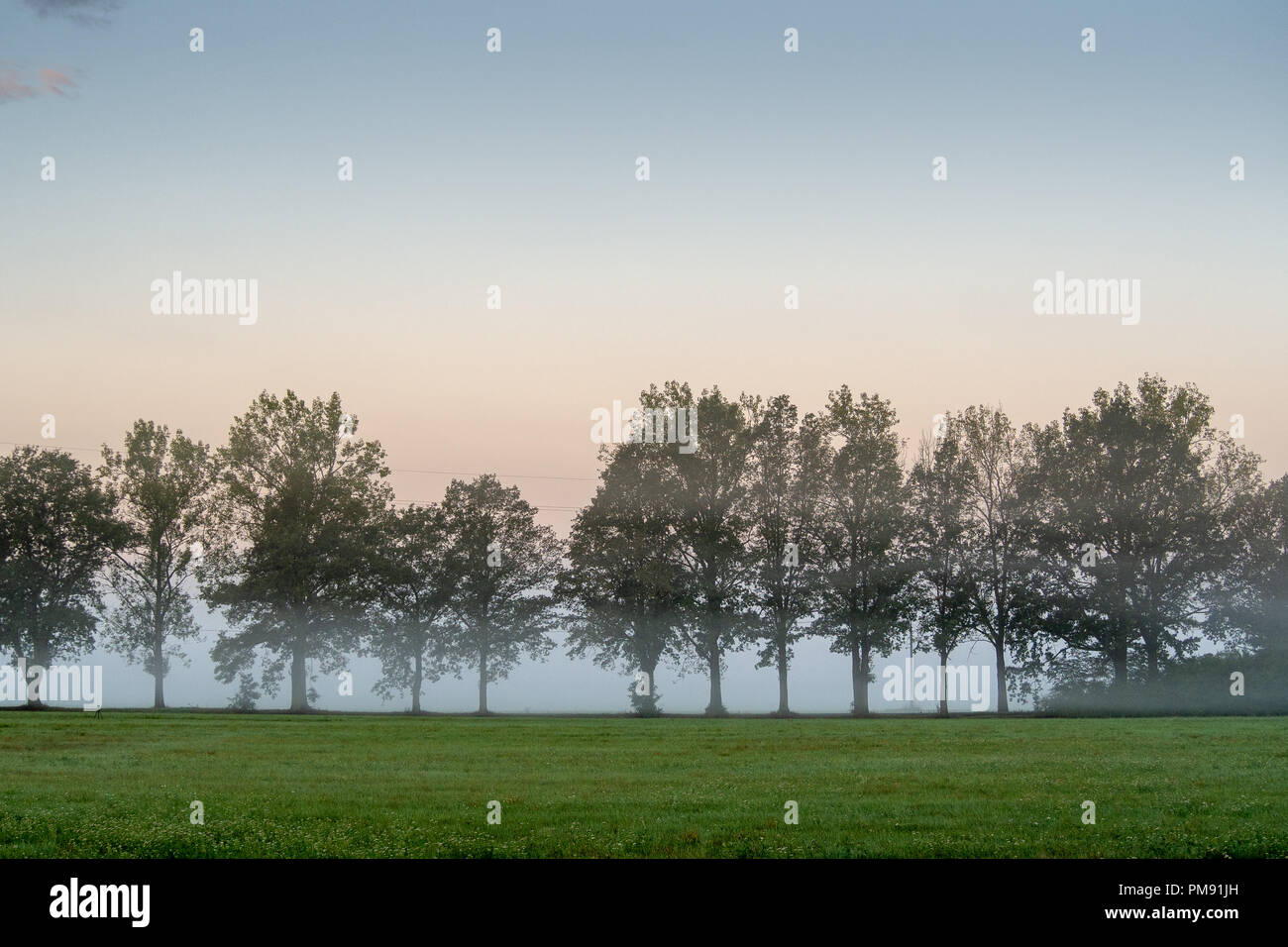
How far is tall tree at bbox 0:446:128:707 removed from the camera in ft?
236

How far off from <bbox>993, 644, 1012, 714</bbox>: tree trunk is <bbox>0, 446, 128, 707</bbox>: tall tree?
60.0 meters

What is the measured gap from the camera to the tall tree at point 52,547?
7206 cm

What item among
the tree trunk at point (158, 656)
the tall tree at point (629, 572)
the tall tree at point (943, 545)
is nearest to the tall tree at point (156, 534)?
the tree trunk at point (158, 656)

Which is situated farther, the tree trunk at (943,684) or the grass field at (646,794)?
the tree trunk at (943,684)

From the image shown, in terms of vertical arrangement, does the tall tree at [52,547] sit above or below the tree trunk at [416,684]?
above

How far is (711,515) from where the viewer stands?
240 feet

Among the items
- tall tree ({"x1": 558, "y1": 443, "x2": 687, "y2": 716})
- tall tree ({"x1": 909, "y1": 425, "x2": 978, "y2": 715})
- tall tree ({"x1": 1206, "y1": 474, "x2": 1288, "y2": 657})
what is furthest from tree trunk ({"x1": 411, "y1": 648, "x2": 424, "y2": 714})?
tall tree ({"x1": 1206, "y1": 474, "x2": 1288, "y2": 657})

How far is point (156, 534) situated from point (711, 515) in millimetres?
39144

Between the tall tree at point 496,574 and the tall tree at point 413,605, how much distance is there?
868 mm

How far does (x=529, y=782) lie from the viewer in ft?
83.0

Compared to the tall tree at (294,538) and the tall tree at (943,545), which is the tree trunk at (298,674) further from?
the tall tree at (943,545)
